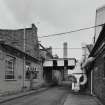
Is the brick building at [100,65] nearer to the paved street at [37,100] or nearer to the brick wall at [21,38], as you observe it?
the paved street at [37,100]

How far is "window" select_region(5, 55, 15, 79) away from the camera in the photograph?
1600 centimetres

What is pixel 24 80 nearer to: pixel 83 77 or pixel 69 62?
pixel 83 77

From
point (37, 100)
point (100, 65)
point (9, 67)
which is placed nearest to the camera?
point (100, 65)

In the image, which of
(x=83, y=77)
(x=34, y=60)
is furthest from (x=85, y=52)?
(x=34, y=60)

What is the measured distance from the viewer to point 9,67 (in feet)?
54.3

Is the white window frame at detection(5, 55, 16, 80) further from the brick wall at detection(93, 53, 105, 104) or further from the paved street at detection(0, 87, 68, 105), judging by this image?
the brick wall at detection(93, 53, 105, 104)

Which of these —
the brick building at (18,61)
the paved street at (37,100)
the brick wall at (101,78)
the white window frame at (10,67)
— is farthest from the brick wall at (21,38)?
the brick wall at (101,78)

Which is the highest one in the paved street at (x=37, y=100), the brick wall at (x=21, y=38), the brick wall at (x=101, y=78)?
the brick wall at (x=21, y=38)

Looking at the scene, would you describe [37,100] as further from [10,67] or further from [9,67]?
[10,67]

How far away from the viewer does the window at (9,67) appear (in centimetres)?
1600

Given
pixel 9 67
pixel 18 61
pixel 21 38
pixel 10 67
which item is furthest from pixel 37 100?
pixel 21 38

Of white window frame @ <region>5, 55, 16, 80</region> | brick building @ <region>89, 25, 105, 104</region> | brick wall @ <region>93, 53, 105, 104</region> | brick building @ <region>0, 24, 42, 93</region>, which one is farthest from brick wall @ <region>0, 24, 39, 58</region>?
brick wall @ <region>93, 53, 105, 104</region>

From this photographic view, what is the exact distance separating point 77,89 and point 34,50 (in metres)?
11.2

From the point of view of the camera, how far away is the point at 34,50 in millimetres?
26906
